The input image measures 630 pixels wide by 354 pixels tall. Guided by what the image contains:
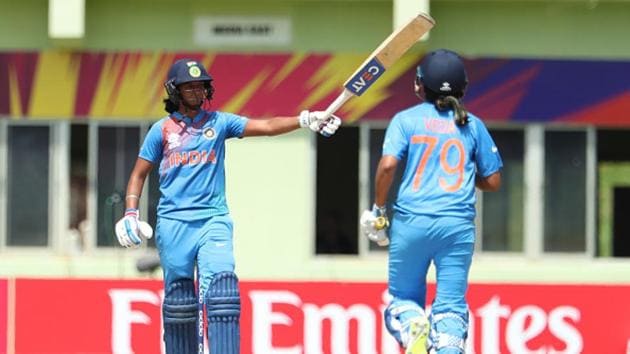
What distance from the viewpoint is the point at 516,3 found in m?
16.1

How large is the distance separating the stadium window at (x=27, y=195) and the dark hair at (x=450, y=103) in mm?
9698

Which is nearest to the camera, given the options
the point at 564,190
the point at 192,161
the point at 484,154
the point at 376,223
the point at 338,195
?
the point at 192,161

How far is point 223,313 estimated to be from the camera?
269 inches

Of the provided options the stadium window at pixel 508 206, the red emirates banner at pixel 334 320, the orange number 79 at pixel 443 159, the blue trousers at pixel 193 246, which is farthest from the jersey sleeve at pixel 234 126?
the stadium window at pixel 508 206

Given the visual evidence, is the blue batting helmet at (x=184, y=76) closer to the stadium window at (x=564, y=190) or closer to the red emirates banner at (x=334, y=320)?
the red emirates banner at (x=334, y=320)

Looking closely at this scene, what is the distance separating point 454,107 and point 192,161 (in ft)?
4.71

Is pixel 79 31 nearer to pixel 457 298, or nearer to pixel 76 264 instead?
pixel 76 264

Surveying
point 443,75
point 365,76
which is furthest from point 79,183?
point 443,75

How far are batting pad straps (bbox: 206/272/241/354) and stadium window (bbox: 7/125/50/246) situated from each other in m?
9.94

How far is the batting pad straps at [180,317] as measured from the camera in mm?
7082

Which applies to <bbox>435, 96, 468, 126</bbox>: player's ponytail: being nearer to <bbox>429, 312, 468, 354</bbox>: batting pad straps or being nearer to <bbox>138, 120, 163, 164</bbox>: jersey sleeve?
<bbox>429, 312, 468, 354</bbox>: batting pad straps

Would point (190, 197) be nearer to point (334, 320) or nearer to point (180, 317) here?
point (180, 317)

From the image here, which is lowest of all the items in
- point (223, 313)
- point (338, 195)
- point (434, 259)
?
point (223, 313)

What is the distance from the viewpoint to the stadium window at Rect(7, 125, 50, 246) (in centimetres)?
1645
